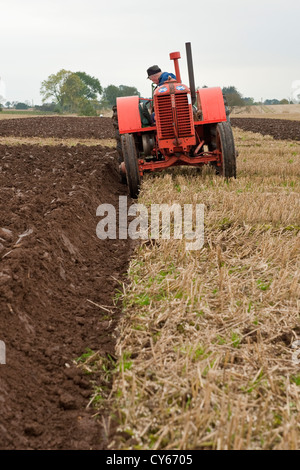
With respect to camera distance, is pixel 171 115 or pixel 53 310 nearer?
pixel 53 310

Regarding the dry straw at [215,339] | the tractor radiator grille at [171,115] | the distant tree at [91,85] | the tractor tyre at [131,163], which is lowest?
the dry straw at [215,339]

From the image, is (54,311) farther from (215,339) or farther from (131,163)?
(131,163)

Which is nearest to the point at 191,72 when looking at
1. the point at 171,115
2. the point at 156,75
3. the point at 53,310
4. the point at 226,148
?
the point at 156,75

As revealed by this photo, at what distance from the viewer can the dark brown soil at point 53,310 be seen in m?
2.93

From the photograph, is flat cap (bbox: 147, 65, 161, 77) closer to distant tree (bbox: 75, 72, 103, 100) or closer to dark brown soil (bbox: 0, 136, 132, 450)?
dark brown soil (bbox: 0, 136, 132, 450)

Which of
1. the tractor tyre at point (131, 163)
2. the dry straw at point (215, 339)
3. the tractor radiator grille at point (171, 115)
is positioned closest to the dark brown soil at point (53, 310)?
the dry straw at point (215, 339)

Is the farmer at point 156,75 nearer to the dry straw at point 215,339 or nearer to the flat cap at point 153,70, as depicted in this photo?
the flat cap at point 153,70

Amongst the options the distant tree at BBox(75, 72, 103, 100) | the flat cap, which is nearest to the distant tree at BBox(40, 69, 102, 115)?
the distant tree at BBox(75, 72, 103, 100)

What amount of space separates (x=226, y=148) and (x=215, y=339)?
5.13 metres

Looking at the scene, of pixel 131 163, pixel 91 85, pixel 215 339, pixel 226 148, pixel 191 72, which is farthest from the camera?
pixel 91 85

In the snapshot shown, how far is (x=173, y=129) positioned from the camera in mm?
8094

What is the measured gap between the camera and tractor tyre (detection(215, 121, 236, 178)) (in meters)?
8.20

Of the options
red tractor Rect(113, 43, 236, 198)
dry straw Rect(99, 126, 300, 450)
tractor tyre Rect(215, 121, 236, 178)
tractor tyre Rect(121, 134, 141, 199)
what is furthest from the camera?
tractor tyre Rect(215, 121, 236, 178)

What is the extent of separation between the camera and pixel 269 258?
5.02 m
